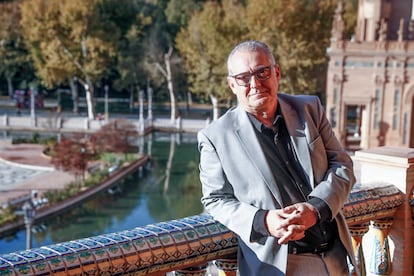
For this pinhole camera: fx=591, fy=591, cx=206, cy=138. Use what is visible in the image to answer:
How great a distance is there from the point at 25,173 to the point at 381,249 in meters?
18.2

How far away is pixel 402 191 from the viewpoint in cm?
296

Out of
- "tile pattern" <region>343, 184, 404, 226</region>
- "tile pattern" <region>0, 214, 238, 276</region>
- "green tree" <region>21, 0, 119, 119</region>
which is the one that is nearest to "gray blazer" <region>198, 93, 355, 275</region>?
"tile pattern" <region>0, 214, 238, 276</region>

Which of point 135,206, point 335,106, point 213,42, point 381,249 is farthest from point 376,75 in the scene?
point 381,249

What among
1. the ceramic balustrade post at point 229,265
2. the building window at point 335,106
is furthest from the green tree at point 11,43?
the ceramic balustrade post at point 229,265

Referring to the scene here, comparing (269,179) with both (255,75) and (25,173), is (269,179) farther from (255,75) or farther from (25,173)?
(25,173)

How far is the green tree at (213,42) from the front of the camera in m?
Answer: 27.6

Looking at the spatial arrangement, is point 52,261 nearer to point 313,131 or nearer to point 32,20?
point 313,131

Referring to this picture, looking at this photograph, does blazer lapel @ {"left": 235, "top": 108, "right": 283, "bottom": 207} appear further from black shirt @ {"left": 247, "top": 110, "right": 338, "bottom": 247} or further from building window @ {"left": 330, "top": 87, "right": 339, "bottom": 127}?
building window @ {"left": 330, "top": 87, "right": 339, "bottom": 127}

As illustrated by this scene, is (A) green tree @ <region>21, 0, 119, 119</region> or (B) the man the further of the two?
(A) green tree @ <region>21, 0, 119, 119</region>

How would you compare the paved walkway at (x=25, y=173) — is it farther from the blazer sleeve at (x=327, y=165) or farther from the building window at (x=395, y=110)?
the blazer sleeve at (x=327, y=165)

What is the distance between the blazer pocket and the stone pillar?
1048mm

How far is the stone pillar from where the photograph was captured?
2967mm

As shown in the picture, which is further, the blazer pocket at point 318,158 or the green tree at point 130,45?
the green tree at point 130,45

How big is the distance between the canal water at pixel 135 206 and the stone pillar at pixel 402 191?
11.0m
